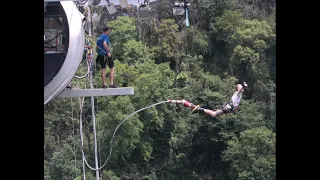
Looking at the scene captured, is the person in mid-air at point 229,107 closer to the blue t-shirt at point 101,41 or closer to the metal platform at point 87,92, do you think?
the blue t-shirt at point 101,41

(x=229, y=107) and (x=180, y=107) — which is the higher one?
(x=229, y=107)

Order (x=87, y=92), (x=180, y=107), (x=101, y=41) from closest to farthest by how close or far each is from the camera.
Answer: (x=87, y=92) → (x=101, y=41) → (x=180, y=107)

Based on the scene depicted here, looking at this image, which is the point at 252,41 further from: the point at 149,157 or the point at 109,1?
the point at 109,1

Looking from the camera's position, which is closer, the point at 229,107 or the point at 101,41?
the point at 101,41

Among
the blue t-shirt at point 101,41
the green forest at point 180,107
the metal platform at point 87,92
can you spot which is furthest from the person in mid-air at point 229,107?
the green forest at point 180,107

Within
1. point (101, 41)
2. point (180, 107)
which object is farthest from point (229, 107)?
point (180, 107)

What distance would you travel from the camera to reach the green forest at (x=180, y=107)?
13.5 meters

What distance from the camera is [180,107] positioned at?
49.9 ft

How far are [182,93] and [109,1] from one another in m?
10.0

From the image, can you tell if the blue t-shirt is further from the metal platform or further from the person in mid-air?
the metal platform

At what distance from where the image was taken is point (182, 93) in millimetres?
14719

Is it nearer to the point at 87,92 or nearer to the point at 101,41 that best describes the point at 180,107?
the point at 101,41
